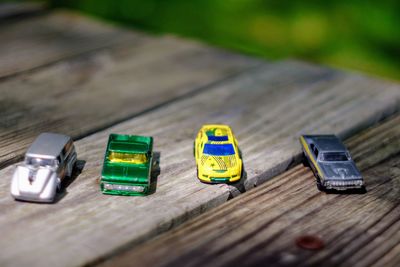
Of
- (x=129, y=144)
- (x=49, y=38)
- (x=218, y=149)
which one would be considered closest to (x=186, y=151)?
(x=218, y=149)

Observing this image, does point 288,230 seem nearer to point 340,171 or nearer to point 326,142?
point 340,171

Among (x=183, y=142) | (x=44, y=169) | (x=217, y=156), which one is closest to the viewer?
(x=44, y=169)

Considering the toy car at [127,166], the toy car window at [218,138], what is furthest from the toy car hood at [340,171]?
the toy car at [127,166]

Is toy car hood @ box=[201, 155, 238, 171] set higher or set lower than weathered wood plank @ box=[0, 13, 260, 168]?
higher

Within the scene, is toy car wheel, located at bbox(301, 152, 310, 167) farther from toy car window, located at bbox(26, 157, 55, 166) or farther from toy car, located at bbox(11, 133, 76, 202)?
toy car window, located at bbox(26, 157, 55, 166)

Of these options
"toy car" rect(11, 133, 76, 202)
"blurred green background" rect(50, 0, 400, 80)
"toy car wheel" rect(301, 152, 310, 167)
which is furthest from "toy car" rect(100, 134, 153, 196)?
"blurred green background" rect(50, 0, 400, 80)
